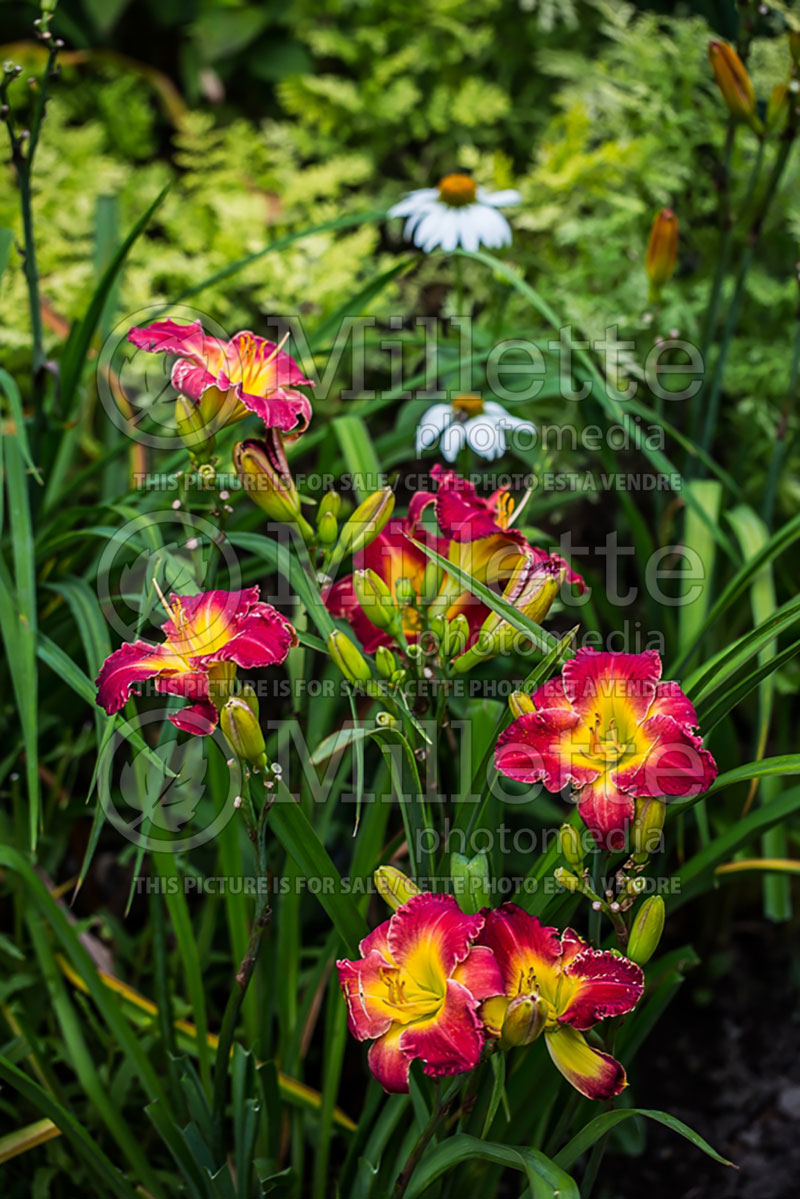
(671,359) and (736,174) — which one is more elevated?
(736,174)

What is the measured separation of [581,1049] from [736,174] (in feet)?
4.94

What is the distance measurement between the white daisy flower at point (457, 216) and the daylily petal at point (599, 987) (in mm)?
1022

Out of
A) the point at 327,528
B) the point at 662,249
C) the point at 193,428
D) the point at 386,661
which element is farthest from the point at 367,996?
the point at 662,249

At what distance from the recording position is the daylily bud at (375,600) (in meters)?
0.79

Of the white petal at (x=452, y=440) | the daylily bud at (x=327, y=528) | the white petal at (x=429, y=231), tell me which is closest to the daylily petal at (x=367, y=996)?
the daylily bud at (x=327, y=528)

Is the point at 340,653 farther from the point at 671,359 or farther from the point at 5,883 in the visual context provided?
the point at 671,359

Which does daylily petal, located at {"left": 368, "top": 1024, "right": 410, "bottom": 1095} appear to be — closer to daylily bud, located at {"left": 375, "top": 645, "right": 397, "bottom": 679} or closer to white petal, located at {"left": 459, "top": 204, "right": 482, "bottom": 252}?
daylily bud, located at {"left": 375, "top": 645, "right": 397, "bottom": 679}

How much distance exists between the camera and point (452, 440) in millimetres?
1200

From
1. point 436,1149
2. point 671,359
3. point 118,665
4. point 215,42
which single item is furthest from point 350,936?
point 215,42

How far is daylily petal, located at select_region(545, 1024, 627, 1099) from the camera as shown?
662 mm

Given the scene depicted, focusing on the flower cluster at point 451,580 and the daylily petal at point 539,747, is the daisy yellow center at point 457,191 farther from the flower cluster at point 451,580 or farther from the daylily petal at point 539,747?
the daylily petal at point 539,747

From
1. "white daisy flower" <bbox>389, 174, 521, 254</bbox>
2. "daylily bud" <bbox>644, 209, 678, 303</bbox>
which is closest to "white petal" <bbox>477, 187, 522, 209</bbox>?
"white daisy flower" <bbox>389, 174, 521, 254</bbox>

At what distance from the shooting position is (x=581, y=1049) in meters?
0.68

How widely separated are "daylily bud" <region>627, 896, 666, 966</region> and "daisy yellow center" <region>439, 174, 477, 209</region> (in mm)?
1109
